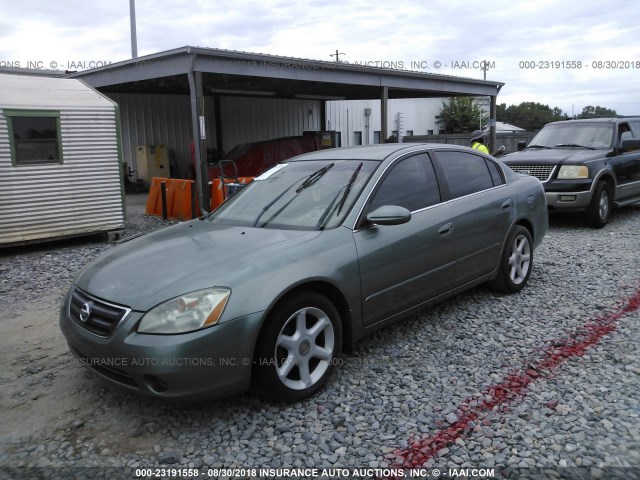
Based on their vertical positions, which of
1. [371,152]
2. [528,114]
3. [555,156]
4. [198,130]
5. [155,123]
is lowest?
[555,156]

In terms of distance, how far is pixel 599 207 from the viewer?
29.2 feet

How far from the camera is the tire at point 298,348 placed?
10.1 ft

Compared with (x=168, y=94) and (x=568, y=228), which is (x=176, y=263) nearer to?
(x=568, y=228)

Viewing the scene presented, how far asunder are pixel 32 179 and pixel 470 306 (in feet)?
21.4

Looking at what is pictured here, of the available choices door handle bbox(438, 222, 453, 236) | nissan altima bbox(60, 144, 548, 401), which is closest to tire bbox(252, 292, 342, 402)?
nissan altima bbox(60, 144, 548, 401)

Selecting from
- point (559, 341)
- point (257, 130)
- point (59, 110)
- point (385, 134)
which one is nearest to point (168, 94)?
point (257, 130)

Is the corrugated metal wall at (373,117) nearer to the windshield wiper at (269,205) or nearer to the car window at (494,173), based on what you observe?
the car window at (494,173)

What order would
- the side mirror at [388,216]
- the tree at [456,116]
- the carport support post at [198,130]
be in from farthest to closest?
the tree at [456,116], the carport support post at [198,130], the side mirror at [388,216]

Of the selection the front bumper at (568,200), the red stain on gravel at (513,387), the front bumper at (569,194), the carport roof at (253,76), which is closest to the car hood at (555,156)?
the front bumper at (569,194)

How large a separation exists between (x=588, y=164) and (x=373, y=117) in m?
17.5

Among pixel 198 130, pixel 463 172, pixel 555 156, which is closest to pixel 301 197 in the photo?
pixel 463 172

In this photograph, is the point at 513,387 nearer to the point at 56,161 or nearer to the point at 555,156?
the point at 555,156

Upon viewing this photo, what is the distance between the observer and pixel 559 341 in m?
4.22

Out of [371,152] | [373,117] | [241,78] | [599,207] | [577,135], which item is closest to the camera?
[371,152]
